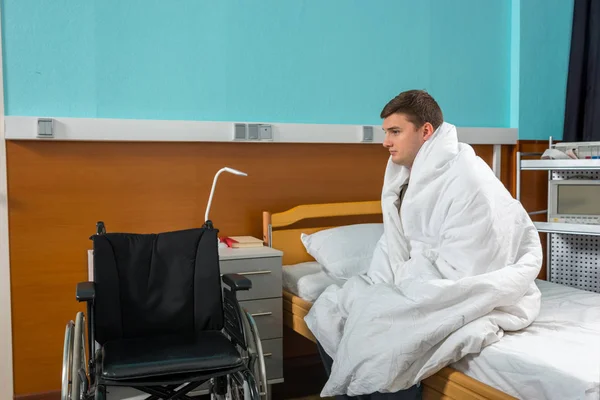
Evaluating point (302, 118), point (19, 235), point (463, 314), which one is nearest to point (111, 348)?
point (19, 235)

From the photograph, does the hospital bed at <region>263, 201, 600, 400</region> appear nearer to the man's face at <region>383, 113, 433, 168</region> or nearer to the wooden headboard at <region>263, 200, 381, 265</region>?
the wooden headboard at <region>263, 200, 381, 265</region>

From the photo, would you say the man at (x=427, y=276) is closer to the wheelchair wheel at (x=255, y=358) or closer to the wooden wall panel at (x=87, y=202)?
the wheelchair wheel at (x=255, y=358)

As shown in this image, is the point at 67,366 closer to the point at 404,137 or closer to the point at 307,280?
the point at 307,280

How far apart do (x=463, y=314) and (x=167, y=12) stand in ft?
6.99

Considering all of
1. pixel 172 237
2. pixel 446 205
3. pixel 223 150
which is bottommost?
pixel 172 237

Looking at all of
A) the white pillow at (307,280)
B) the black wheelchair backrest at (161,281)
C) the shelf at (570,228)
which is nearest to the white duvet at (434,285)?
the white pillow at (307,280)

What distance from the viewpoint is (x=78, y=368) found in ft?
6.88

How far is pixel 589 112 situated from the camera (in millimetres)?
4094

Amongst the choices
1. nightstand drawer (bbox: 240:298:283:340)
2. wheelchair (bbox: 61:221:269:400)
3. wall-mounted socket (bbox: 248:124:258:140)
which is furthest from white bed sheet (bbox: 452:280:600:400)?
wall-mounted socket (bbox: 248:124:258:140)

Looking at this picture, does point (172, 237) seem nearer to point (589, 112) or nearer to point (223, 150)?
point (223, 150)

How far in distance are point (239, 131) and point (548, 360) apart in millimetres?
1977

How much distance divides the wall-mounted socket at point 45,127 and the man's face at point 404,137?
1.57 metres

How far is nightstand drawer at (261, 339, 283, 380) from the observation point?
301 cm

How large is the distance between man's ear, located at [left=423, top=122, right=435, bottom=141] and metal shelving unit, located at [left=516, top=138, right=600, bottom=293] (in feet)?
4.25
